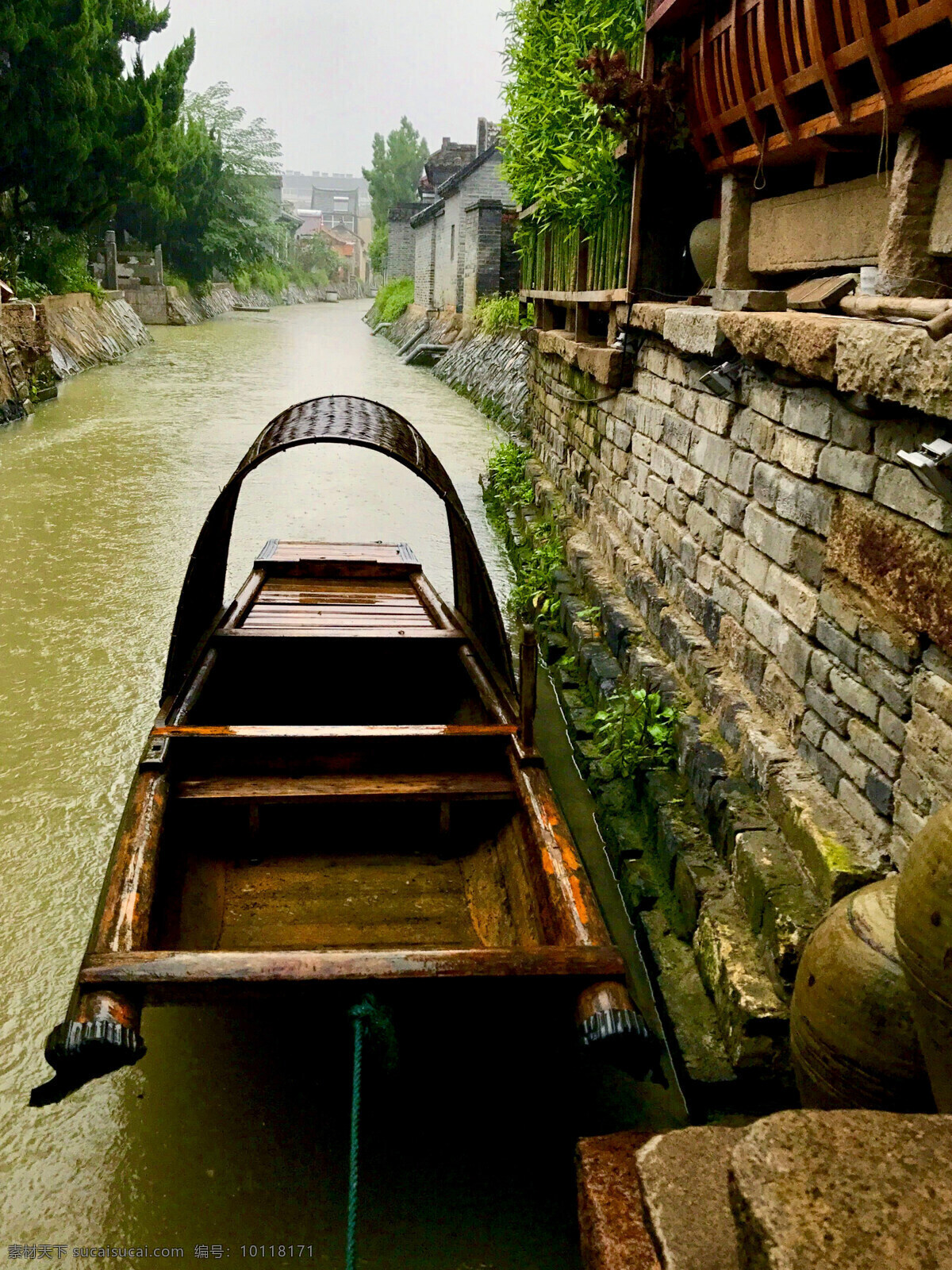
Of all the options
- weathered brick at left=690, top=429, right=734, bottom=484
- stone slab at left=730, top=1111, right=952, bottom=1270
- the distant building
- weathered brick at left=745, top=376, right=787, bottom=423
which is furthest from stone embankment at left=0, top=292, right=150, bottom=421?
stone slab at left=730, top=1111, right=952, bottom=1270

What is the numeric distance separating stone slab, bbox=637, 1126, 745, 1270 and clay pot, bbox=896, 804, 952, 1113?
37 cm

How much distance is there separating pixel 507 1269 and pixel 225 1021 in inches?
44.3

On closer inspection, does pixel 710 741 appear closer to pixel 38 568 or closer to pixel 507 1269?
pixel 507 1269

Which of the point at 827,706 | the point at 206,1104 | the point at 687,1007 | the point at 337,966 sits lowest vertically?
the point at 206,1104

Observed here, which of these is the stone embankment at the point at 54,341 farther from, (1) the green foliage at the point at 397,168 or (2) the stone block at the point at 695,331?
(1) the green foliage at the point at 397,168

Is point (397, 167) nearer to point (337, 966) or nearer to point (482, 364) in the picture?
point (482, 364)

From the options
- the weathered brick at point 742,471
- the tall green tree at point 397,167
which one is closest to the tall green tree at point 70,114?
the weathered brick at point 742,471

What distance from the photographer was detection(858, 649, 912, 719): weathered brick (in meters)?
2.65

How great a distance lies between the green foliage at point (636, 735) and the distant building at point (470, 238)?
13.2 metres

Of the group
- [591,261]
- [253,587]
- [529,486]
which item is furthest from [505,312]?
[253,587]

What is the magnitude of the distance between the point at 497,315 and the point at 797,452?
1499 centimetres

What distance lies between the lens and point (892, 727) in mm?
2725

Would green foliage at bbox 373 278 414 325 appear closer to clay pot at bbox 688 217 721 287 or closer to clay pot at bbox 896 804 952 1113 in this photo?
clay pot at bbox 688 217 721 287

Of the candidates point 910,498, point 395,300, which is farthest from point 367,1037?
point 395,300
